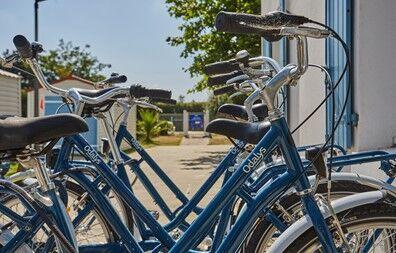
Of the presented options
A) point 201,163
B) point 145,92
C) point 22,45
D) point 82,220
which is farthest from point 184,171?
point 22,45

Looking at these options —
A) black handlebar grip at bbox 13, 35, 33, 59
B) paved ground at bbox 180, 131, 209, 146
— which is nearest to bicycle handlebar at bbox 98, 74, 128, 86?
black handlebar grip at bbox 13, 35, 33, 59

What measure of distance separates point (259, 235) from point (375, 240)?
1.49 feet

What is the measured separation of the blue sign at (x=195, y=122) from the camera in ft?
89.0

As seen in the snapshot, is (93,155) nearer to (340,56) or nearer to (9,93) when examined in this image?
(340,56)

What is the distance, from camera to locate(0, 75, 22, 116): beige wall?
47.5ft

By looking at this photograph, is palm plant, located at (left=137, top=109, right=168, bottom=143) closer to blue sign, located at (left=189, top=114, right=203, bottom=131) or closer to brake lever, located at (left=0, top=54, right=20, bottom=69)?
blue sign, located at (left=189, top=114, right=203, bottom=131)

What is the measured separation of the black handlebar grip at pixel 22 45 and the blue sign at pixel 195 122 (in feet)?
81.2

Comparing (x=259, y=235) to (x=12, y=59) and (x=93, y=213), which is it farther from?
(x=12, y=59)

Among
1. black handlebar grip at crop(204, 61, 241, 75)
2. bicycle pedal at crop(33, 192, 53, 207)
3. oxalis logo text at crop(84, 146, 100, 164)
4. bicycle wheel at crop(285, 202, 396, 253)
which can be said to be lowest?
bicycle wheel at crop(285, 202, 396, 253)

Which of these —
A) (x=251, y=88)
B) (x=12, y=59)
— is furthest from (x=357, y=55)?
(x=12, y=59)

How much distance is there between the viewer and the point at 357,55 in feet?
11.2

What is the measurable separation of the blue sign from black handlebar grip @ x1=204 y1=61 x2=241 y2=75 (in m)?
24.3

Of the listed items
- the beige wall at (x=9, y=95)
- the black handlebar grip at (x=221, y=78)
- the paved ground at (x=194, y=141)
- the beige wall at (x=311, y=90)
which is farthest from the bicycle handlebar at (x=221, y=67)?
the paved ground at (x=194, y=141)

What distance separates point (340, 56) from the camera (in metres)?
3.72
